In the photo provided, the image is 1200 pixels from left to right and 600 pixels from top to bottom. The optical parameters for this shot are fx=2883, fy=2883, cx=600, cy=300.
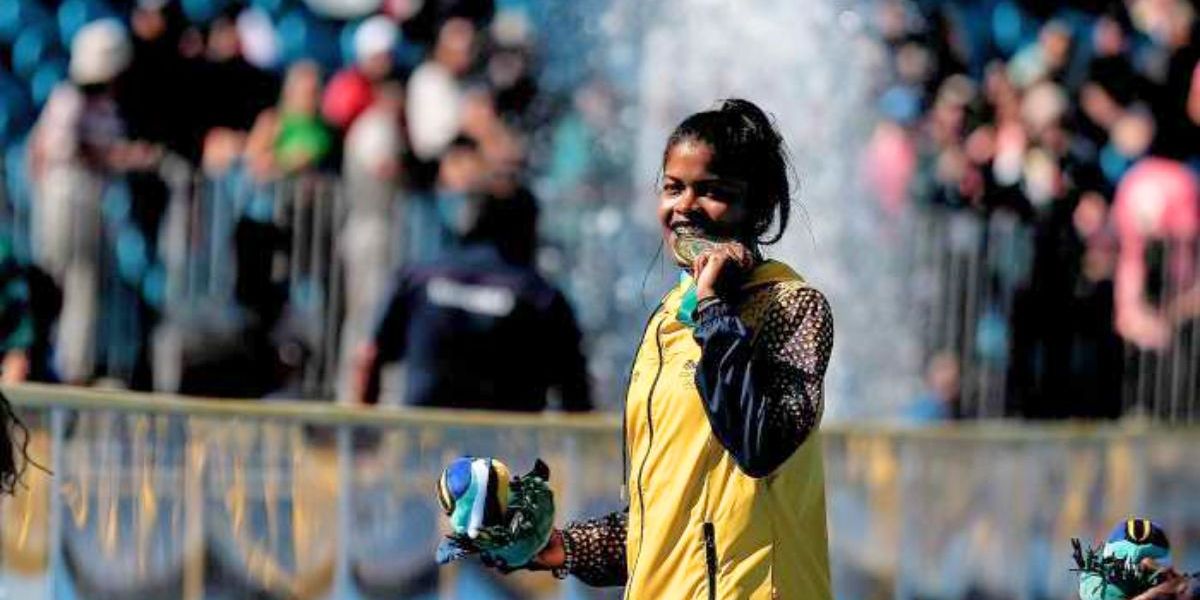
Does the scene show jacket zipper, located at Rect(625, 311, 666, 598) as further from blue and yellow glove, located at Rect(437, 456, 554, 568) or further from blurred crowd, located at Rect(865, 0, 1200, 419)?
blurred crowd, located at Rect(865, 0, 1200, 419)

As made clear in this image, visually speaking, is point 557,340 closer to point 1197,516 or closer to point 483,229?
point 483,229

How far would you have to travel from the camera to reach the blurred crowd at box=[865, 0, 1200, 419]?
42.5 feet

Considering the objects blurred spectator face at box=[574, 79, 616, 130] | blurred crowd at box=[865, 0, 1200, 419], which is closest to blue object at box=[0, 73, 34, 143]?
blurred spectator face at box=[574, 79, 616, 130]

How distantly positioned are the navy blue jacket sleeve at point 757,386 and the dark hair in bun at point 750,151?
27 cm

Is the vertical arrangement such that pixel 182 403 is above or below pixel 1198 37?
below

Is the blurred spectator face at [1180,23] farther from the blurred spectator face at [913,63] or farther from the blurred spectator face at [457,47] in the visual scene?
the blurred spectator face at [457,47]

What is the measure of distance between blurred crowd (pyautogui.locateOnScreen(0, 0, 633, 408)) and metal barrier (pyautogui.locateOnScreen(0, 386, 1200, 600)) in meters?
2.16

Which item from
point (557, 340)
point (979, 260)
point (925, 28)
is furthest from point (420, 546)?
point (925, 28)

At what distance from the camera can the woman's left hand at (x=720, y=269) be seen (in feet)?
14.5

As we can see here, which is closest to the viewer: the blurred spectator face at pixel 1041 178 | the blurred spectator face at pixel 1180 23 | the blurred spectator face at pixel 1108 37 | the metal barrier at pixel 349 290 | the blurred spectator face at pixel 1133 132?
the metal barrier at pixel 349 290

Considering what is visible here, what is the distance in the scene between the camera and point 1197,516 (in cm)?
1058

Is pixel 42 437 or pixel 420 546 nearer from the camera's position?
pixel 42 437

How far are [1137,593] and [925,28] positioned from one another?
31.2ft

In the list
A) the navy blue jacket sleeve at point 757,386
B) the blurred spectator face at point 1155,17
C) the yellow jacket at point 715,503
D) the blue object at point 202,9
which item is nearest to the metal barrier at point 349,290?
the blue object at point 202,9
